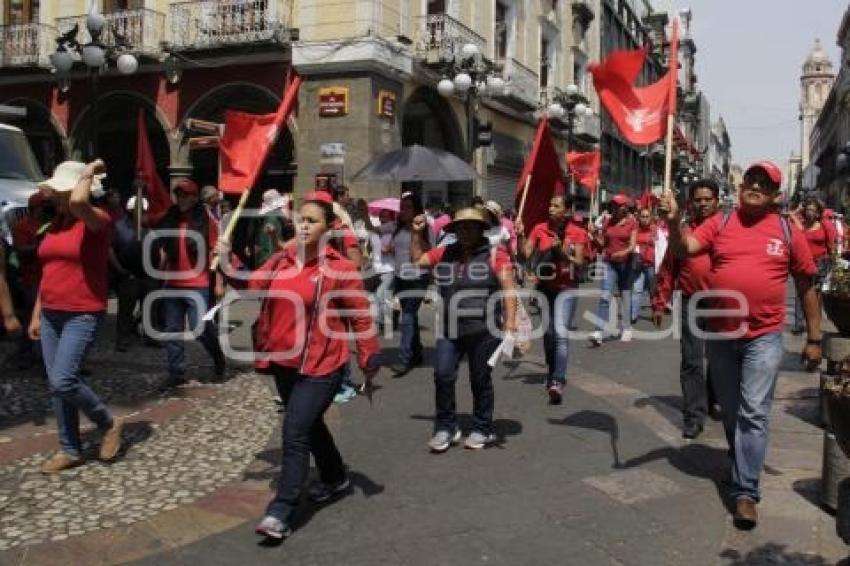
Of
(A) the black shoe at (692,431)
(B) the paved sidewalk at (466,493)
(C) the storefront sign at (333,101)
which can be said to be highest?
(C) the storefront sign at (333,101)

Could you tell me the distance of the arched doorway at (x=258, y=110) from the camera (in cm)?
1956

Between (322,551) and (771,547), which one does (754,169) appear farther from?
(322,551)

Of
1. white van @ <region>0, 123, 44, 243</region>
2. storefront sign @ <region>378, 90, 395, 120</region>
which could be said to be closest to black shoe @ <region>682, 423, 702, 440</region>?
white van @ <region>0, 123, 44, 243</region>

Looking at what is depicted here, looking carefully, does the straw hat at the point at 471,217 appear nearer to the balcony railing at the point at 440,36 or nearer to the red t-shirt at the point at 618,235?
the red t-shirt at the point at 618,235

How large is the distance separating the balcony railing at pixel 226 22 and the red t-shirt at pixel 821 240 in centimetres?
1186

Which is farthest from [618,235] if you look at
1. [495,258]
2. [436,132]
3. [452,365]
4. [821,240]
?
[436,132]

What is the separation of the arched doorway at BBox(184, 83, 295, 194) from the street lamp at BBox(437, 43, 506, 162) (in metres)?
3.71

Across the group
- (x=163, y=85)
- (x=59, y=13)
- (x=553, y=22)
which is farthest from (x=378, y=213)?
(x=553, y=22)

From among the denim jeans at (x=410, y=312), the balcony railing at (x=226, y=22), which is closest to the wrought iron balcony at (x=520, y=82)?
the balcony railing at (x=226, y=22)

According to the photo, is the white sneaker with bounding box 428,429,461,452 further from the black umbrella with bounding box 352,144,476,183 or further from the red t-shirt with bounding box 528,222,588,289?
the black umbrella with bounding box 352,144,476,183

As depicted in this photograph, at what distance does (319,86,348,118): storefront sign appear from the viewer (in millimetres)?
18406

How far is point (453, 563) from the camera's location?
395 centimetres

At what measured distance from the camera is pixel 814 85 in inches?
6166

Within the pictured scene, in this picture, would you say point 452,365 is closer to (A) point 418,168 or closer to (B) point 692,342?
(B) point 692,342
